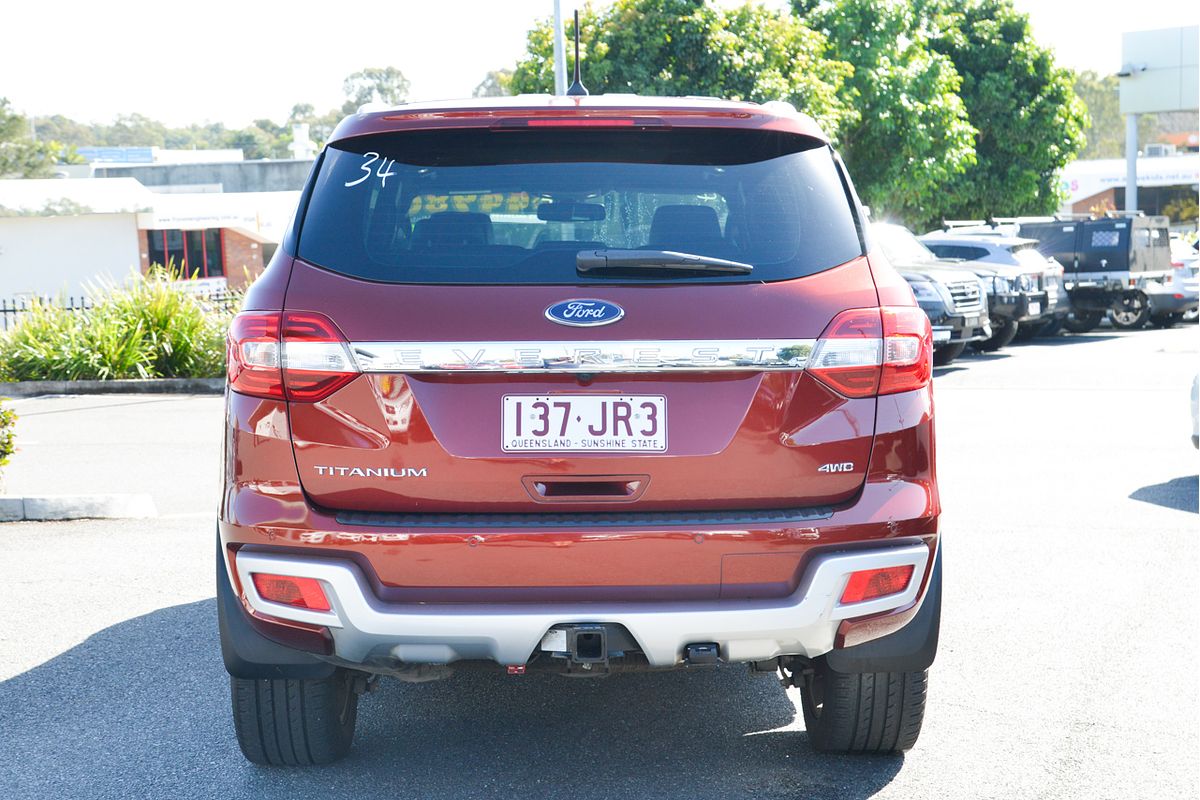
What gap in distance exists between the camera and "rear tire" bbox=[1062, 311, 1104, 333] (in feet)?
76.9

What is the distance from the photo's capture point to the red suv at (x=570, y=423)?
3.32m

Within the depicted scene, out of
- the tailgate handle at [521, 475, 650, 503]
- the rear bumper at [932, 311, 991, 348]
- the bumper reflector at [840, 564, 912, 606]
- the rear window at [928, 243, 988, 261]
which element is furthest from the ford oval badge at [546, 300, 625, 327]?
the rear window at [928, 243, 988, 261]

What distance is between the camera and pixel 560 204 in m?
3.55

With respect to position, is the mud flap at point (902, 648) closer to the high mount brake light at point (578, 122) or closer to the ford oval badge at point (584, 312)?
the ford oval badge at point (584, 312)

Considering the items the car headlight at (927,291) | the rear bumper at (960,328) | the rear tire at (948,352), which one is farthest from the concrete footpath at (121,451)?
the rear tire at (948,352)

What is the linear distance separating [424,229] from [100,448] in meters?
8.72

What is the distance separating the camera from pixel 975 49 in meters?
37.5

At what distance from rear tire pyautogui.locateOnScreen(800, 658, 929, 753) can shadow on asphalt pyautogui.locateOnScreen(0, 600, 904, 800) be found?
0.08 metres

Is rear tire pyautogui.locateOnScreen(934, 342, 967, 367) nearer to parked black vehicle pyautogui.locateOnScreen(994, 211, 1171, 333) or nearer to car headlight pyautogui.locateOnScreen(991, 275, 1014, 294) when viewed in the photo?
car headlight pyautogui.locateOnScreen(991, 275, 1014, 294)

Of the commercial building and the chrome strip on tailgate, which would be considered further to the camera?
the commercial building

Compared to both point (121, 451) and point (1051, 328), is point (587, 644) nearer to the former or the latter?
point (121, 451)

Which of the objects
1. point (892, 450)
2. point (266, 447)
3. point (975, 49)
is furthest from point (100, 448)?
point (975, 49)

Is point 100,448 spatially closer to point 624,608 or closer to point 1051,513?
point 1051,513

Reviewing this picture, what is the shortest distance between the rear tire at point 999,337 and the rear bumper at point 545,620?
1724 cm
